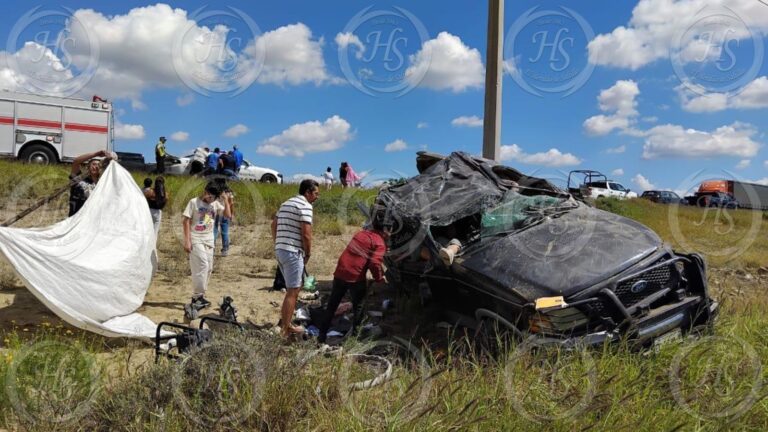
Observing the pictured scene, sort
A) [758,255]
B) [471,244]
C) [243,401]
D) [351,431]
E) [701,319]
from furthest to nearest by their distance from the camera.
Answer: [758,255] → [471,244] → [701,319] → [243,401] → [351,431]

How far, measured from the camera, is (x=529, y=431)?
3.18 meters

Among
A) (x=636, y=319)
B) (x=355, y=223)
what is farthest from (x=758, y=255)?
(x=636, y=319)

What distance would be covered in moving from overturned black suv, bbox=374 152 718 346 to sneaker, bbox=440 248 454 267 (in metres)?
0.06

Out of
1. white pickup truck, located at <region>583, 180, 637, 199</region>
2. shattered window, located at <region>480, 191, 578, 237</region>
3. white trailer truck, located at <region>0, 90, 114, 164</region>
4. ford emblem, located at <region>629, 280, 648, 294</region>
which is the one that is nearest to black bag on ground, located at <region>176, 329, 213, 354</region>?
shattered window, located at <region>480, 191, 578, 237</region>

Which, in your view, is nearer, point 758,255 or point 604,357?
point 604,357

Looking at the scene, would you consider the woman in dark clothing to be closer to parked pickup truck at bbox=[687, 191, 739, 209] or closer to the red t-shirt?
the red t-shirt

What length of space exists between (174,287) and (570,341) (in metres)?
5.78

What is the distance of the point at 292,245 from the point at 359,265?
73 cm

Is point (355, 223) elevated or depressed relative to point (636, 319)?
elevated

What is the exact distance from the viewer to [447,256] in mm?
4840

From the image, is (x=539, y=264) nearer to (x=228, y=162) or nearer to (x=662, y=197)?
(x=228, y=162)

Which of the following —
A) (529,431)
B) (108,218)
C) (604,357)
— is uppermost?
(108,218)

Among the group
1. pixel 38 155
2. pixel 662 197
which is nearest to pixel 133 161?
pixel 38 155

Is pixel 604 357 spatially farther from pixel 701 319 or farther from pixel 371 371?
pixel 371 371
